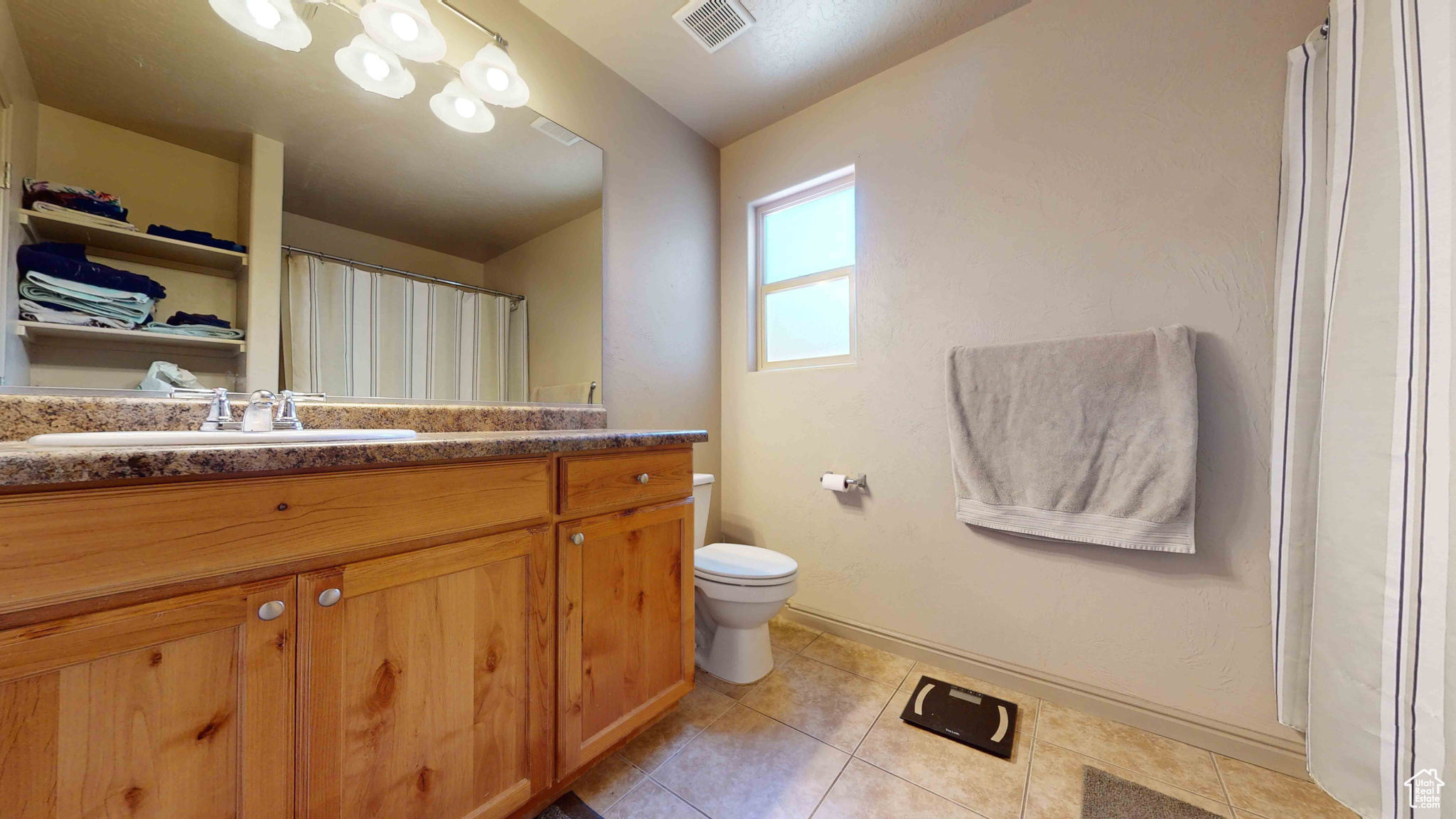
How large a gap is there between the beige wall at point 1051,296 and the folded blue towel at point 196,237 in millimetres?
1702

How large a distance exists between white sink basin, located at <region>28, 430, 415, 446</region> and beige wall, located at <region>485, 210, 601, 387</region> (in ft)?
2.34

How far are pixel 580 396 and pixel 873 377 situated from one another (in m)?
1.12

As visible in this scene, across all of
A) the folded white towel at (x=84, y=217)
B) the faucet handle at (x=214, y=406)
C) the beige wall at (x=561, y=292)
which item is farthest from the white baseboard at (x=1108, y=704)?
the folded white towel at (x=84, y=217)

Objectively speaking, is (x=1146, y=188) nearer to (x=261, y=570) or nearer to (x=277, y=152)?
(x=261, y=570)

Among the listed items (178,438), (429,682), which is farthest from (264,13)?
(429,682)

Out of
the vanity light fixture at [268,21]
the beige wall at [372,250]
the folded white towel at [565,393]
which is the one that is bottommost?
the folded white towel at [565,393]

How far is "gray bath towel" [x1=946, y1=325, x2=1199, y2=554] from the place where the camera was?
4.20ft

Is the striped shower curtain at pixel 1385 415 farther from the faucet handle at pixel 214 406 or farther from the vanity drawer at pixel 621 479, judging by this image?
the faucet handle at pixel 214 406

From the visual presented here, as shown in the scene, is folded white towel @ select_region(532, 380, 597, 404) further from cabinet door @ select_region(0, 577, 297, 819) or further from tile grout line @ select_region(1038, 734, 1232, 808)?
tile grout line @ select_region(1038, 734, 1232, 808)

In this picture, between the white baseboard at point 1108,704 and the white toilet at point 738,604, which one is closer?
the white baseboard at point 1108,704

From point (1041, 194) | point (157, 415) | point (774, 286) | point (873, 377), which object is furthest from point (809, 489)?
point (157, 415)

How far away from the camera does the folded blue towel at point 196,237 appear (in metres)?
0.99

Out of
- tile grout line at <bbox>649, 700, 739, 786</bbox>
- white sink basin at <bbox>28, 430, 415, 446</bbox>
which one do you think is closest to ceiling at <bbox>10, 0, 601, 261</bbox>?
white sink basin at <bbox>28, 430, 415, 446</bbox>

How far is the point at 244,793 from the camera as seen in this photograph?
0.66m
